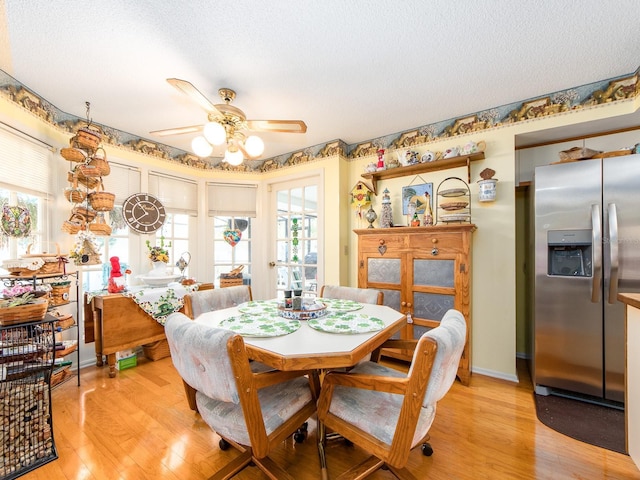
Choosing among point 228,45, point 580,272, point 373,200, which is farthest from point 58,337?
point 580,272

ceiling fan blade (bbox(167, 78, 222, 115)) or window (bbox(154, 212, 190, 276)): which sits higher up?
ceiling fan blade (bbox(167, 78, 222, 115))

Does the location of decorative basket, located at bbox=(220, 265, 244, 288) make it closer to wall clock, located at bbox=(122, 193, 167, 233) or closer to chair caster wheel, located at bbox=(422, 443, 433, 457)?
wall clock, located at bbox=(122, 193, 167, 233)

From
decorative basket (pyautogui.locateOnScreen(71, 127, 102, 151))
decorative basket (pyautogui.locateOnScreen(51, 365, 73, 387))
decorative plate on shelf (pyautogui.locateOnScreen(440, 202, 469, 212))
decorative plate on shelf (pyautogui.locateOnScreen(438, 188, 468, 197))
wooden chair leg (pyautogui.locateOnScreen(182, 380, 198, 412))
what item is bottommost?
decorative basket (pyautogui.locateOnScreen(51, 365, 73, 387))

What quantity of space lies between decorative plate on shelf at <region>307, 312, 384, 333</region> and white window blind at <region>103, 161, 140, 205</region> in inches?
104

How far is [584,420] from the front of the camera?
6.11 feet

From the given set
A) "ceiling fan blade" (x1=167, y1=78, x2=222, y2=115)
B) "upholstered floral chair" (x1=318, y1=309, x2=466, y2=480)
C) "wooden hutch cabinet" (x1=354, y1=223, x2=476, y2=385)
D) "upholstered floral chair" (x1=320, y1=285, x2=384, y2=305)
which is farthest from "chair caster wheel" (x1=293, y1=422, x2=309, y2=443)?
"ceiling fan blade" (x1=167, y1=78, x2=222, y2=115)

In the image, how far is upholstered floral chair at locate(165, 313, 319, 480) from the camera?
1032 mm

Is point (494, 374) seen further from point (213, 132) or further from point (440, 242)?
point (213, 132)

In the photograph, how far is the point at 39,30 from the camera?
157 cm

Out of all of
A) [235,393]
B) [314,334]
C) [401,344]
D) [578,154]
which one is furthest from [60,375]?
[578,154]

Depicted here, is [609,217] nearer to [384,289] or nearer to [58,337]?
[384,289]

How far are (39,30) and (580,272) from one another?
3836 mm

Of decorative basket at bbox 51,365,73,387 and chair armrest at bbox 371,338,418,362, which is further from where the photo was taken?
decorative basket at bbox 51,365,73,387

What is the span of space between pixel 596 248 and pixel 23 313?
12.0ft
